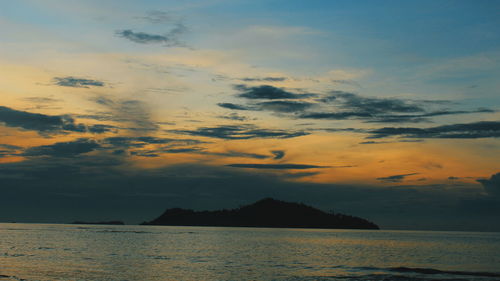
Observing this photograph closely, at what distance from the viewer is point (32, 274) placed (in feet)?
238

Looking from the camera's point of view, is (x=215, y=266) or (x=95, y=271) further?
(x=215, y=266)

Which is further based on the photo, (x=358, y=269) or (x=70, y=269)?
(x=358, y=269)

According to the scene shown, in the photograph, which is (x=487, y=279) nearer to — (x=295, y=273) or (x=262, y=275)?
(x=295, y=273)

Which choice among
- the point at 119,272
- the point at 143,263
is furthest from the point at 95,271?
the point at 143,263

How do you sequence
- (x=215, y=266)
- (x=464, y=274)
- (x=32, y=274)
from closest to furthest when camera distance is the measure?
(x=32, y=274)
(x=464, y=274)
(x=215, y=266)

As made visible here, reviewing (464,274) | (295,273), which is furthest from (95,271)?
(464,274)

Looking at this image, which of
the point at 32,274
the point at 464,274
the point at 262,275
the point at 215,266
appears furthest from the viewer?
the point at 215,266

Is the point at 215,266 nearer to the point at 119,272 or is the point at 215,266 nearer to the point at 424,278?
the point at 119,272

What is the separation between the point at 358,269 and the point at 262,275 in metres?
20.1

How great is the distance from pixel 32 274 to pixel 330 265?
5148 cm

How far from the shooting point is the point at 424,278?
75.7 meters

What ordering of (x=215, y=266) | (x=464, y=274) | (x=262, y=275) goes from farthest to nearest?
(x=215, y=266) → (x=464, y=274) → (x=262, y=275)

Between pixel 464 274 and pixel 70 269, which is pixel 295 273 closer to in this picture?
pixel 464 274

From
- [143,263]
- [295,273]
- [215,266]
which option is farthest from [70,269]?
[295,273]
